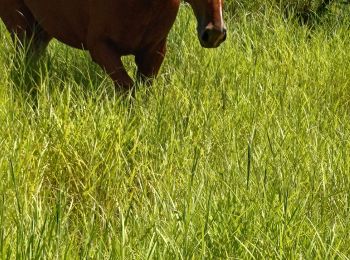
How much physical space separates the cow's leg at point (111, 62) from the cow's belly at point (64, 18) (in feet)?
0.35

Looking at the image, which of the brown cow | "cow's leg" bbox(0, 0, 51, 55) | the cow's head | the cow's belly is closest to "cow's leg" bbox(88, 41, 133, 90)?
the brown cow

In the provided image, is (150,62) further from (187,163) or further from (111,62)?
(187,163)

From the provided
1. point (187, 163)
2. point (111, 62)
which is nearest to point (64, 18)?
point (111, 62)

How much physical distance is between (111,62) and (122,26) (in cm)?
15

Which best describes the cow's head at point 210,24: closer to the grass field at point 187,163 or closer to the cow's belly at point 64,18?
the grass field at point 187,163

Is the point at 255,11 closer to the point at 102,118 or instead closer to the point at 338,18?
the point at 338,18

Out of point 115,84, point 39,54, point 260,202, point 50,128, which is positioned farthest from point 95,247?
point 39,54

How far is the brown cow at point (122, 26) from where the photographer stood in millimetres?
2812

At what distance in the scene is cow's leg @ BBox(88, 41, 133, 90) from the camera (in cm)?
313

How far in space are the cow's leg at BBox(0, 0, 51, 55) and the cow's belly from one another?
17cm

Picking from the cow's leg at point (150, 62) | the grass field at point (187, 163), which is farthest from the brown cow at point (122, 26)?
the grass field at point (187, 163)

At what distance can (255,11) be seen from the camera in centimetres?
508

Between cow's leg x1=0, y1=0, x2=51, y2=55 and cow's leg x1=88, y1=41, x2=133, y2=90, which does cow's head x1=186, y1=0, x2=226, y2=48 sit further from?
cow's leg x1=0, y1=0, x2=51, y2=55

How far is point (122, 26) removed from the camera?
10.1ft
